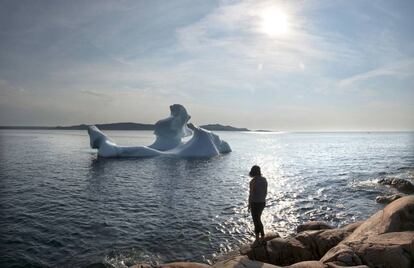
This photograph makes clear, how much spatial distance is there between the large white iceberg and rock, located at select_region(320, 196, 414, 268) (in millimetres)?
41194

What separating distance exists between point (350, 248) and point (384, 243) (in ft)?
2.60

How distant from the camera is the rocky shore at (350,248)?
7.69 m

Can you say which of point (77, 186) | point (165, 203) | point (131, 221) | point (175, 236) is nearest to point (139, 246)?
point (175, 236)

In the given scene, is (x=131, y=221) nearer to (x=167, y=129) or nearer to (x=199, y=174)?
(x=199, y=174)

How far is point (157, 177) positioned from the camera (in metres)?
32.2

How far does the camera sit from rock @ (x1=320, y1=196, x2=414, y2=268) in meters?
7.64

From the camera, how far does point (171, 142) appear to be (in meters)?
56.6

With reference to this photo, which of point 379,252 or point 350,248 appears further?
point 350,248

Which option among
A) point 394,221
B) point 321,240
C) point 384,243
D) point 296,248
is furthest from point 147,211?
point 384,243

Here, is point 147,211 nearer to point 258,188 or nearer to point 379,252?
point 258,188

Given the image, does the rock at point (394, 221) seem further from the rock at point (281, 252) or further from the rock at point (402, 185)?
the rock at point (402, 185)

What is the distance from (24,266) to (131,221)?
234 inches

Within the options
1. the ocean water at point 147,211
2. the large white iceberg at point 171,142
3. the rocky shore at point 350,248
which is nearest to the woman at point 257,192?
the rocky shore at point 350,248

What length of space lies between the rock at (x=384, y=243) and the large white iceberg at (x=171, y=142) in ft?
135
